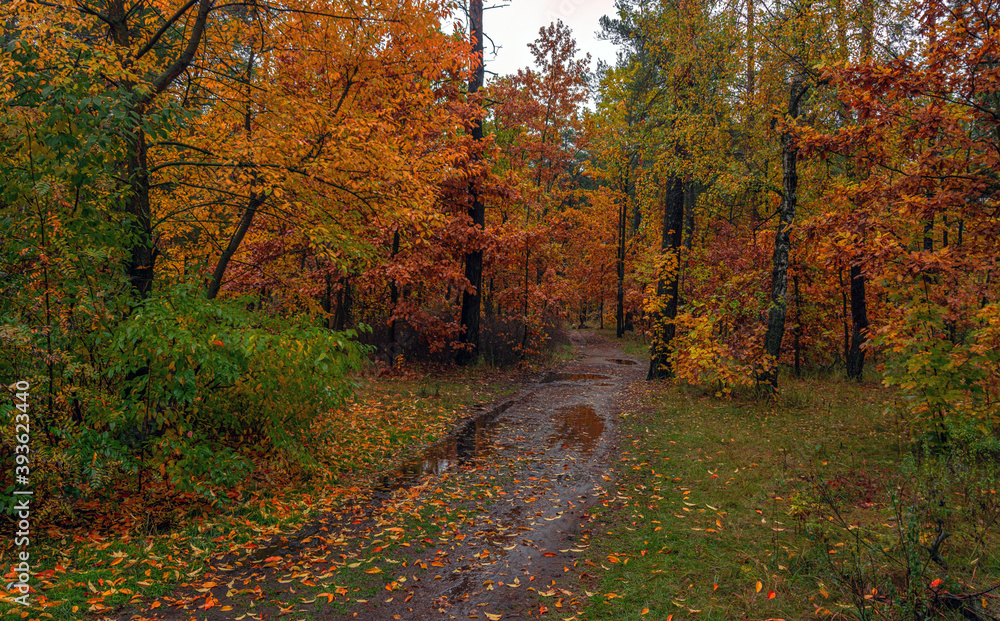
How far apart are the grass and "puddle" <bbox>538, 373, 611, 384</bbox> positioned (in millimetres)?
7108

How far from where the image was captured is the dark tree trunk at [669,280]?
1418 centimetres

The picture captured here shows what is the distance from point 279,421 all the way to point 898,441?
8255 millimetres

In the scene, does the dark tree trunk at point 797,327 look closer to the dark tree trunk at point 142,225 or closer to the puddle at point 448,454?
the puddle at point 448,454

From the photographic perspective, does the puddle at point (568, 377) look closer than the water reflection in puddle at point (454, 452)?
No

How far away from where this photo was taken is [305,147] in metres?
6.58

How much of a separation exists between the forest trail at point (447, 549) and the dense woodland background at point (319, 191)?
129 centimetres

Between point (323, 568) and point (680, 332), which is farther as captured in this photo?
point (680, 332)

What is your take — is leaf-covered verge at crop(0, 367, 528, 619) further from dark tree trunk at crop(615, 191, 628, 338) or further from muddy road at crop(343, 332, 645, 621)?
dark tree trunk at crop(615, 191, 628, 338)

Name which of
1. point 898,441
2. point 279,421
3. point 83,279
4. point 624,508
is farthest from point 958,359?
point 83,279

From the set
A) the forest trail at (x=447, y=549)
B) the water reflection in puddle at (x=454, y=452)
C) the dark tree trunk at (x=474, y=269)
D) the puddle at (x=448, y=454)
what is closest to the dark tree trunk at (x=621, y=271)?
the dark tree trunk at (x=474, y=269)

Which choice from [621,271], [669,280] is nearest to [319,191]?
[669,280]

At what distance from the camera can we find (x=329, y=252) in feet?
22.3

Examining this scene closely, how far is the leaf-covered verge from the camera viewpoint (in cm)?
382

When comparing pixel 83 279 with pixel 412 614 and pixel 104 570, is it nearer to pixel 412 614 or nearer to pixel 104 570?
pixel 104 570
